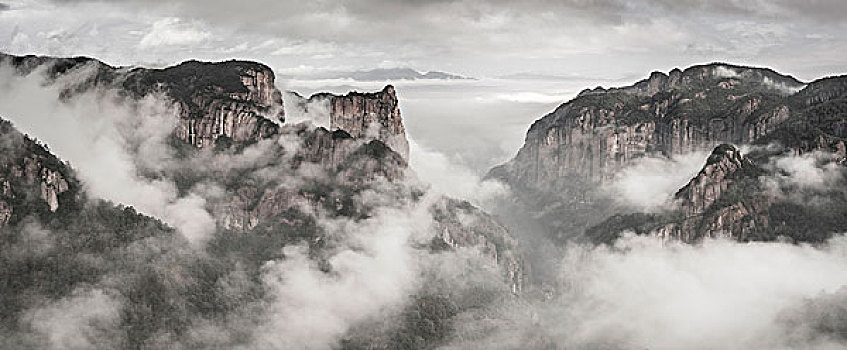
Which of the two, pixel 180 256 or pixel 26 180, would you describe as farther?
pixel 180 256

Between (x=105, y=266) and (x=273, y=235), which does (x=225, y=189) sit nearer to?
(x=273, y=235)

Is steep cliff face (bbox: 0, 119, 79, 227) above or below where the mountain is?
above

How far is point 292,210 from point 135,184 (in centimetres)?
3401

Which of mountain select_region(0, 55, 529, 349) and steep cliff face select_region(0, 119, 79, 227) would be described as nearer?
mountain select_region(0, 55, 529, 349)

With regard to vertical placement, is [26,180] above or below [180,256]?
above

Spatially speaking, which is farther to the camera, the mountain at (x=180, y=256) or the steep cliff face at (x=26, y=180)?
the steep cliff face at (x=26, y=180)

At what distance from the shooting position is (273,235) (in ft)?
607

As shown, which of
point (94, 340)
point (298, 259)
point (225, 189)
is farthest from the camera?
point (225, 189)

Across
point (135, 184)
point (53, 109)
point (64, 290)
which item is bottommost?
point (64, 290)

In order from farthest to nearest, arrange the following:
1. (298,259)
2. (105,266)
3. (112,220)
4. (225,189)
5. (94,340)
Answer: (225,189)
(298,259)
(112,220)
(105,266)
(94,340)

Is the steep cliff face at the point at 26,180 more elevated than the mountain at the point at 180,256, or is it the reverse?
the steep cliff face at the point at 26,180

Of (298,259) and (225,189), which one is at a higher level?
(225,189)

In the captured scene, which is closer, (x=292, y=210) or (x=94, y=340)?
(x=94, y=340)

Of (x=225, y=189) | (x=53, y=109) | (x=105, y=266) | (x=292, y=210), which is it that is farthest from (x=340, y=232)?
(x=53, y=109)
